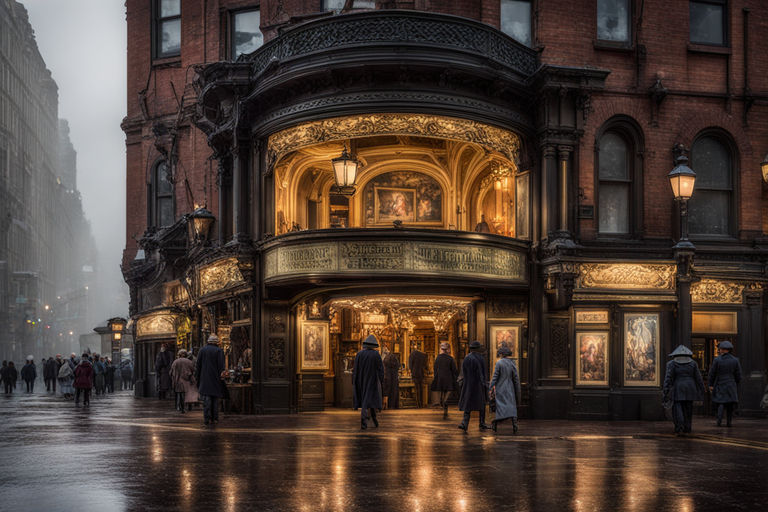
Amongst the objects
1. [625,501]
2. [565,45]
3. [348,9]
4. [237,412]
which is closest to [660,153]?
[565,45]

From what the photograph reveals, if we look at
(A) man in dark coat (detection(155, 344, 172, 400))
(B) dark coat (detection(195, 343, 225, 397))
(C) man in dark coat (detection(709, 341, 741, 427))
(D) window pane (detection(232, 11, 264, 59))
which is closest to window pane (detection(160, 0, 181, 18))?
(D) window pane (detection(232, 11, 264, 59))

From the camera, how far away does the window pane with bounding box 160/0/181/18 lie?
1226 inches

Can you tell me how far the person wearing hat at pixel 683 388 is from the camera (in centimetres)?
1772

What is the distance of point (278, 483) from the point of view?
10805mm

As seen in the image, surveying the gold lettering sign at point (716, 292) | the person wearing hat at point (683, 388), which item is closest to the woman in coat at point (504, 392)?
the person wearing hat at point (683, 388)

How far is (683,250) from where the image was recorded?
2198 cm

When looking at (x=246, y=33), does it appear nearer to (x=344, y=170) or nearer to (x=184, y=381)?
(x=344, y=170)

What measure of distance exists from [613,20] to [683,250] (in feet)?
19.7

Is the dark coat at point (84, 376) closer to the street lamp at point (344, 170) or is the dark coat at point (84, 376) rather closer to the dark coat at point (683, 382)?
the street lamp at point (344, 170)

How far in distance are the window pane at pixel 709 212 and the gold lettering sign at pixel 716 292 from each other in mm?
1332

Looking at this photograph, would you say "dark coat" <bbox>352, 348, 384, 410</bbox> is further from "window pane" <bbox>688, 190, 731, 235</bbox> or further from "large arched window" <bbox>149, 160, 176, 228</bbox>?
"large arched window" <bbox>149, 160, 176, 228</bbox>

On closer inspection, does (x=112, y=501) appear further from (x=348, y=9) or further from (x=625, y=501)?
(x=348, y=9)

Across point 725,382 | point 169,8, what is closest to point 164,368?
point 169,8

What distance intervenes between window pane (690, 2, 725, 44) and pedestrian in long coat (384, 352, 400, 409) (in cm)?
1080
